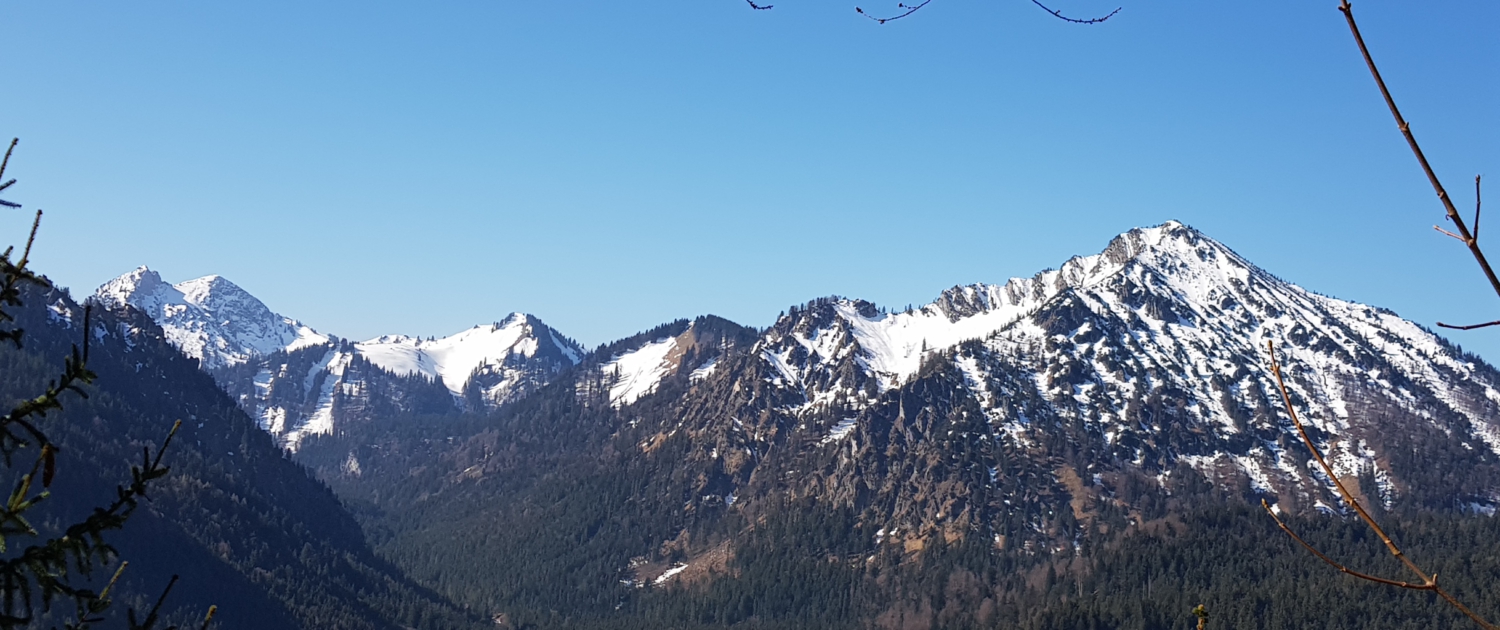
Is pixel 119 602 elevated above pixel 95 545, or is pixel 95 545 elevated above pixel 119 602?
pixel 95 545

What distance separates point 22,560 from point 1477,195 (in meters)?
10.8

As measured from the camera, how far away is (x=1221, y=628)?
18875cm

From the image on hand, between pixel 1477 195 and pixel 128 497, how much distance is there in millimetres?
10292

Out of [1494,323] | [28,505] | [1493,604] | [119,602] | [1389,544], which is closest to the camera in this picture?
[1494,323]

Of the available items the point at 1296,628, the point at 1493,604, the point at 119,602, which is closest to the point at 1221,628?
the point at 1296,628

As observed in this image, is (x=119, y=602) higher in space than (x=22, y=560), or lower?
lower

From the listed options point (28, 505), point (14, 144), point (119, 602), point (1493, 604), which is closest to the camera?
point (14, 144)

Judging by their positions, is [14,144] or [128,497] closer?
[14,144]

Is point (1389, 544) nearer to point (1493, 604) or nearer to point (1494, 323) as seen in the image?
point (1494, 323)

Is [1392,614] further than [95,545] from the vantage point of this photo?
Yes

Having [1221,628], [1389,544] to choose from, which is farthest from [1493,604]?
[1389,544]

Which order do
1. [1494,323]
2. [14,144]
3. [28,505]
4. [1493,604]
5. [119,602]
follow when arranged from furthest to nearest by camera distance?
[119,602]
[1493,604]
[28,505]
[14,144]
[1494,323]

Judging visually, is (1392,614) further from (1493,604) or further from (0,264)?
(0,264)

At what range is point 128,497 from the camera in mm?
9922
